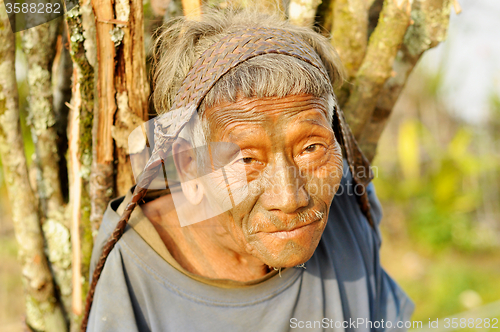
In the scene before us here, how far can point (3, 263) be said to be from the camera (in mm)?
4457

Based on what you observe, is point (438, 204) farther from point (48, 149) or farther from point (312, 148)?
point (48, 149)

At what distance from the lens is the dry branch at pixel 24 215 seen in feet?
5.32

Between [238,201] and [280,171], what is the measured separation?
0.19 m

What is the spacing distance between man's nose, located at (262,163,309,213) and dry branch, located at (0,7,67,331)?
1176 mm

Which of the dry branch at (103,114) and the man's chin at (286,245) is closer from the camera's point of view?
the man's chin at (286,245)

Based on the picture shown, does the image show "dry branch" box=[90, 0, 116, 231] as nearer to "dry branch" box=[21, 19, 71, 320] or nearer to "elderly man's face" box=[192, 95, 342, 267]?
"dry branch" box=[21, 19, 71, 320]

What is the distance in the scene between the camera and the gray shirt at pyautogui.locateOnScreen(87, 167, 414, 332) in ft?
4.70

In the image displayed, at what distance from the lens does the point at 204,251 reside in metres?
1.64

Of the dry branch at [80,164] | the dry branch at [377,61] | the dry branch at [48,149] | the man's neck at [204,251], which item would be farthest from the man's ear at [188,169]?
the dry branch at [377,61]

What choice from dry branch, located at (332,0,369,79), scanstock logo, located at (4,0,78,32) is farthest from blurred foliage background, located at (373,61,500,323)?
scanstock logo, located at (4,0,78,32)

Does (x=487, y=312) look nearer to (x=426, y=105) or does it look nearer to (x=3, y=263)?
(x=426, y=105)

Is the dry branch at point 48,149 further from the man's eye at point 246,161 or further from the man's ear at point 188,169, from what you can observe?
the man's eye at point 246,161

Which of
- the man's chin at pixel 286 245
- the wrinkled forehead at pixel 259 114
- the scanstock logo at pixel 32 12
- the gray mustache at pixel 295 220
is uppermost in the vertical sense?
the scanstock logo at pixel 32 12

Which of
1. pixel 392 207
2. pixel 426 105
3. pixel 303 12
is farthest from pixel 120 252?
pixel 426 105
